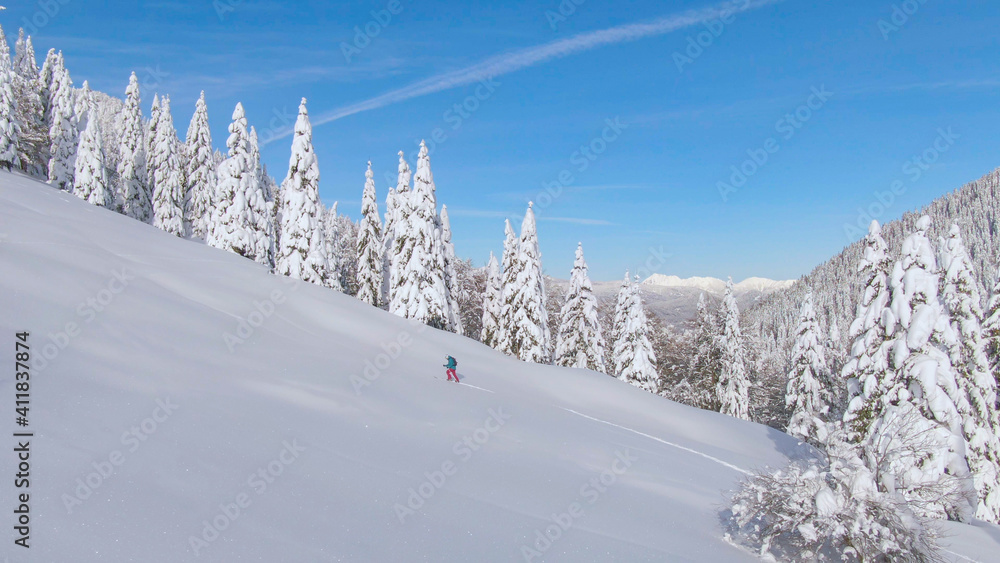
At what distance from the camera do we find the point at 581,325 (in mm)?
39094

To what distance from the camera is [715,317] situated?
4391 centimetres

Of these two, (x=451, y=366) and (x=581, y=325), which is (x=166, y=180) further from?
(x=451, y=366)

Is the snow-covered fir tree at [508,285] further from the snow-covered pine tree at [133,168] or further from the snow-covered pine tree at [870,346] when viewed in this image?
the snow-covered pine tree at [133,168]

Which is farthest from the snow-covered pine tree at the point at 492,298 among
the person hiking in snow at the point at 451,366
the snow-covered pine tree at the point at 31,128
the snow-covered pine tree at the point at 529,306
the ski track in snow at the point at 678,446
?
the snow-covered pine tree at the point at 31,128

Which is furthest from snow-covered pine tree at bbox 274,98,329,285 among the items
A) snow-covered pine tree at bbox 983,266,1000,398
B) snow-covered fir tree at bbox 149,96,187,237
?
snow-covered pine tree at bbox 983,266,1000,398

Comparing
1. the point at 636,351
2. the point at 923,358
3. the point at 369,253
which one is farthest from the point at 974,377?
the point at 369,253

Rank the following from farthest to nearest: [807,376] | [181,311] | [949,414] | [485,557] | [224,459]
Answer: [807,376]
[949,414]
[181,311]
[224,459]
[485,557]

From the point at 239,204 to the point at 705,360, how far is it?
127 ft

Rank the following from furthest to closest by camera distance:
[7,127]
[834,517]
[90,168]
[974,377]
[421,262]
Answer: [90,168] → [7,127] → [421,262] → [974,377] → [834,517]

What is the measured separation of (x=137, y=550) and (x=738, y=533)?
9321 mm

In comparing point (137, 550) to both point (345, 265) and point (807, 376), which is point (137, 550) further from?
point (345, 265)

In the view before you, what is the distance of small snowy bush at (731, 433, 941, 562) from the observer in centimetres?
779

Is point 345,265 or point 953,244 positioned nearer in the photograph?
point 953,244

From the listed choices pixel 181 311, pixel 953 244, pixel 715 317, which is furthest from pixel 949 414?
pixel 715 317
